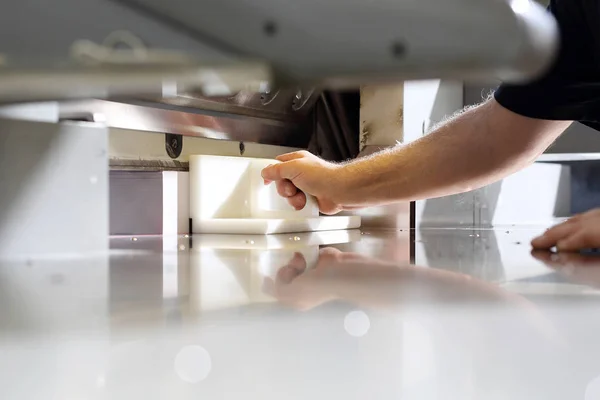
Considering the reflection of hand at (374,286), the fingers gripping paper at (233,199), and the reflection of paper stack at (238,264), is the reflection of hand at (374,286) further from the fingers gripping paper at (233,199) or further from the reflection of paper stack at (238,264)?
the fingers gripping paper at (233,199)

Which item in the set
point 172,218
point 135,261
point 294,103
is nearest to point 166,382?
point 135,261

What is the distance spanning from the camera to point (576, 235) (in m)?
0.89

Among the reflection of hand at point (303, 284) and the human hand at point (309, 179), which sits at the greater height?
the human hand at point (309, 179)

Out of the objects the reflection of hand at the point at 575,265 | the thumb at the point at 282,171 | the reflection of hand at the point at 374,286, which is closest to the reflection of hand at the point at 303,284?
the reflection of hand at the point at 374,286

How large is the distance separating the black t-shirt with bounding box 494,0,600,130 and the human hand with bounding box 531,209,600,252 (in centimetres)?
16

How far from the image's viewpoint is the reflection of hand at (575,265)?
0.60 meters

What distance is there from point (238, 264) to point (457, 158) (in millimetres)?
414

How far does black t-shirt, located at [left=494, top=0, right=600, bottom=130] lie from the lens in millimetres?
757

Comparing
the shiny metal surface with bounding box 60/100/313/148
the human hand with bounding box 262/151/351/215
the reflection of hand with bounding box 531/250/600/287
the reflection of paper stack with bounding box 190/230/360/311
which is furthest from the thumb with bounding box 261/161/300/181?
the reflection of hand with bounding box 531/250/600/287

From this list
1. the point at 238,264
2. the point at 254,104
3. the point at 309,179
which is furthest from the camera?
the point at 254,104

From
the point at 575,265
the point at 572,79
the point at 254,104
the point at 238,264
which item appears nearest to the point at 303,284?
the point at 238,264

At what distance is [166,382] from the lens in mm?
253

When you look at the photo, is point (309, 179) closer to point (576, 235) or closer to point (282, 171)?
point (282, 171)

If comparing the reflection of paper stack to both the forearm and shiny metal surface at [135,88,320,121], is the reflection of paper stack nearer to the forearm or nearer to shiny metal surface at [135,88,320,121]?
the forearm
